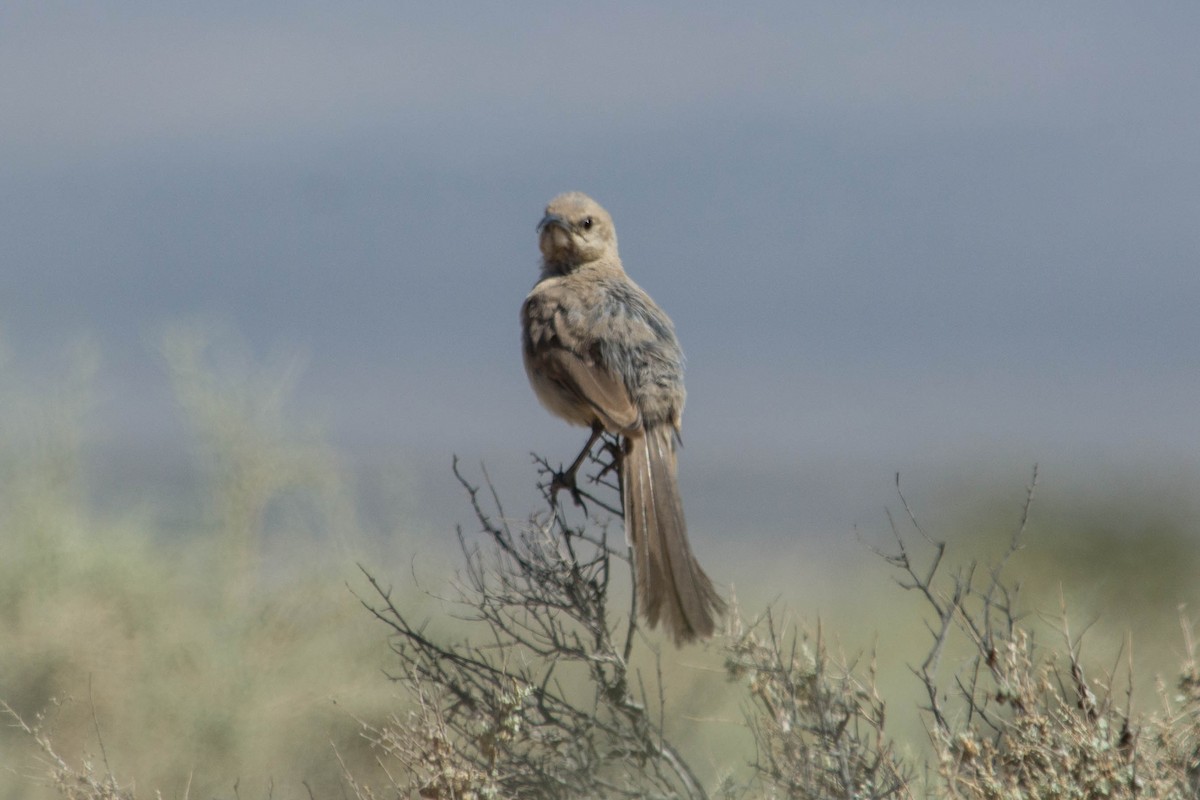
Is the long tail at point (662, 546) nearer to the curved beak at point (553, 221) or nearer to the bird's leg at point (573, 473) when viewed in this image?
the bird's leg at point (573, 473)

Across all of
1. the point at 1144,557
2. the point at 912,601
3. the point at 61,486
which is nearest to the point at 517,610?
the point at 61,486

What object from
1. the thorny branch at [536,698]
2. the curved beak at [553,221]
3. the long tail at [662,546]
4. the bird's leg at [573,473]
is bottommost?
the thorny branch at [536,698]

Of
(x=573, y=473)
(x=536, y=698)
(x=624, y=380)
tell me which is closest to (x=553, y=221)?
(x=624, y=380)

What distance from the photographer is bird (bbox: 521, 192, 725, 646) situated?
16.6 ft

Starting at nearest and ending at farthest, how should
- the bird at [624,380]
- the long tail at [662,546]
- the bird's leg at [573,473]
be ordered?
the long tail at [662,546], the bird at [624,380], the bird's leg at [573,473]

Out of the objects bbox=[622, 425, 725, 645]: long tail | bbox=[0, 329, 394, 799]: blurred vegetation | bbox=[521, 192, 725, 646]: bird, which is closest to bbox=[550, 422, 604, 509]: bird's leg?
bbox=[521, 192, 725, 646]: bird

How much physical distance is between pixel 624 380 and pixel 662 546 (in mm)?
1104

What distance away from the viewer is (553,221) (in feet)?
23.6

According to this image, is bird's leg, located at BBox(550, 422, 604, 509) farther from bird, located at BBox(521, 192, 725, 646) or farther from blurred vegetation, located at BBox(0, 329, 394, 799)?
blurred vegetation, located at BBox(0, 329, 394, 799)

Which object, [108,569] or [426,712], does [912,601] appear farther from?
[426,712]

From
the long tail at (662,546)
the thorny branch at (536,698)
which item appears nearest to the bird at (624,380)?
the long tail at (662,546)

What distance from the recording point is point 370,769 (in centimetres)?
878

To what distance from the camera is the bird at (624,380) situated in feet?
16.6

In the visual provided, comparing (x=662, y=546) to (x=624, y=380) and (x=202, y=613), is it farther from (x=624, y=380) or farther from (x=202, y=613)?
(x=202, y=613)
